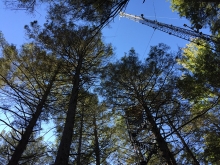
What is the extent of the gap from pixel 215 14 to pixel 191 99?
3.80 meters

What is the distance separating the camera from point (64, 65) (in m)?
8.90

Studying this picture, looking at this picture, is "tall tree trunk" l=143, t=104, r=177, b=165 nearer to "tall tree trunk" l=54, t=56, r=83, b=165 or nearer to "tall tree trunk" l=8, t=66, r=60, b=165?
"tall tree trunk" l=54, t=56, r=83, b=165

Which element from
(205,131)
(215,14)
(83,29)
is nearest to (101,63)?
(83,29)

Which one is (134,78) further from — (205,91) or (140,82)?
(205,91)

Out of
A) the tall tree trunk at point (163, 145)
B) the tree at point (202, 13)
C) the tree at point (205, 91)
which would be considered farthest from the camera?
the tree at point (205, 91)

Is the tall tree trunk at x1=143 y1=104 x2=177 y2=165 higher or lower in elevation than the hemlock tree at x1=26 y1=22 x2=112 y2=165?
lower

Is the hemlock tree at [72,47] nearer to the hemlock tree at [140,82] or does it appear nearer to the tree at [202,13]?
the hemlock tree at [140,82]

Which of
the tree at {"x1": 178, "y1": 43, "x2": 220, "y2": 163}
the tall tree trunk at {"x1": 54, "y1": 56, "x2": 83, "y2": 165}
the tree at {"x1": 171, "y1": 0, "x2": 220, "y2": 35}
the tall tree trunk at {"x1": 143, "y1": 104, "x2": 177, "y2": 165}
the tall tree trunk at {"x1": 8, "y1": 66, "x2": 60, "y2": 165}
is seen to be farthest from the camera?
the tree at {"x1": 178, "y1": 43, "x2": 220, "y2": 163}

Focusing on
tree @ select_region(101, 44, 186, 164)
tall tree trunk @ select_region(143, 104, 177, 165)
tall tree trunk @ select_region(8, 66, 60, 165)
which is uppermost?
tree @ select_region(101, 44, 186, 164)

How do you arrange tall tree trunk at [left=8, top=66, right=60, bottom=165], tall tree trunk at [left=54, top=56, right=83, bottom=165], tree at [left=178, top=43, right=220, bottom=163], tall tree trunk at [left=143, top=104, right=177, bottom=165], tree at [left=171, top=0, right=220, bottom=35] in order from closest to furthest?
tall tree trunk at [left=54, top=56, right=83, bottom=165] → tall tree trunk at [left=143, top=104, right=177, bottom=165] → tall tree trunk at [left=8, top=66, right=60, bottom=165] → tree at [left=171, top=0, right=220, bottom=35] → tree at [left=178, top=43, right=220, bottom=163]

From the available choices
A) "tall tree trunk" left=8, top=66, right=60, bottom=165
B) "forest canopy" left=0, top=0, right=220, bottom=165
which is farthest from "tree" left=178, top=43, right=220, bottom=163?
"tall tree trunk" left=8, top=66, right=60, bottom=165

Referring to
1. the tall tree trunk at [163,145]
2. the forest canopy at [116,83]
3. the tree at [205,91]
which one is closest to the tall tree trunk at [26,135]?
the forest canopy at [116,83]

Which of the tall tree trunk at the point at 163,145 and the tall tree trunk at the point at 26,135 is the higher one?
the tall tree trunk at the point at 26,135

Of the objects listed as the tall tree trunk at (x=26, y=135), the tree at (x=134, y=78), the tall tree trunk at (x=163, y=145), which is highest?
the tree at (x=134, y=78)
